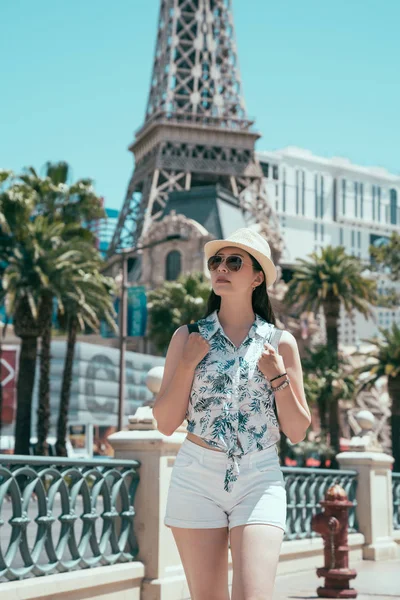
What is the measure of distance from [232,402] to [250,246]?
65 centimetres

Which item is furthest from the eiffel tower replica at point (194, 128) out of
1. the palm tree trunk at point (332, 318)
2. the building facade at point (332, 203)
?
the building facade at point (332, 203)

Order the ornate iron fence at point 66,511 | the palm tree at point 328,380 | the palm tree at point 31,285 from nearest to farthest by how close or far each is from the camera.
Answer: the ornate iron fence at point 66,511 → the palm tree at point 31,285 → the palm tree at point 328,380

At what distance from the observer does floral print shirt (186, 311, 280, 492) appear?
3652mm

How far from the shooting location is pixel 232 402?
3.71 m

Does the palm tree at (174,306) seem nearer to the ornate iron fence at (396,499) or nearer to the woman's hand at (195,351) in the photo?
the ornate iron fence at (396,499)

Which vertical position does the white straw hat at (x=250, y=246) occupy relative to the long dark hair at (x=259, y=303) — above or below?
above

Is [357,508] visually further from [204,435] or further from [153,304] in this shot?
[153,304]

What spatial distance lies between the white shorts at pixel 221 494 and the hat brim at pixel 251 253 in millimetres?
781

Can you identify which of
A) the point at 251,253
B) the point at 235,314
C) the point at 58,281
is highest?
the point at 58,281

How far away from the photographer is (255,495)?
3.58 m

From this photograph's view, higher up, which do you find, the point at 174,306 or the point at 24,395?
the point at 174,306

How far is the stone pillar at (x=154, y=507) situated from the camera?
315 inches

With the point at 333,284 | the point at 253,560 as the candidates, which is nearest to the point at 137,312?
the point at 333,284

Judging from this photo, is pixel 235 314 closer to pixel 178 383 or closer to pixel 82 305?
pixel 178 383
